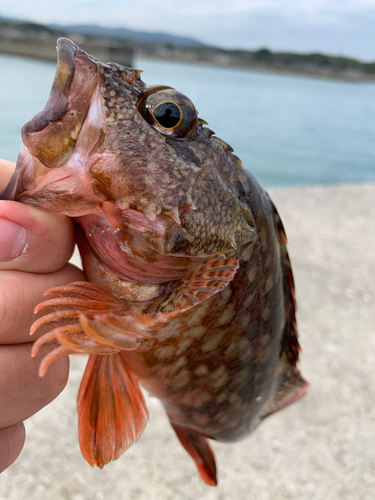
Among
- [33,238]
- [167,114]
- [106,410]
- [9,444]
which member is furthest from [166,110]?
[9,444]

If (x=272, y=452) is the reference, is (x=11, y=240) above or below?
above

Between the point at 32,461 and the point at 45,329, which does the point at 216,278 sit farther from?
the point at 32,461

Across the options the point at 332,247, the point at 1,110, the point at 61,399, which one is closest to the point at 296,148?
the point at 1,110

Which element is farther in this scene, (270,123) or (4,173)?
(270,123)

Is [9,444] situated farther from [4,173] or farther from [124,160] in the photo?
[124,160]

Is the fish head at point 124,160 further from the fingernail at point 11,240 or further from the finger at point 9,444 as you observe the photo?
the finger at point 9,444

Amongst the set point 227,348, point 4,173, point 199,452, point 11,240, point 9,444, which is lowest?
point 199,452

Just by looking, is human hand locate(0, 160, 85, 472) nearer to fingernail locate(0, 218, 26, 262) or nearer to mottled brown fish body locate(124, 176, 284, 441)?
fingernail locate(0, 218, 26, 262)
